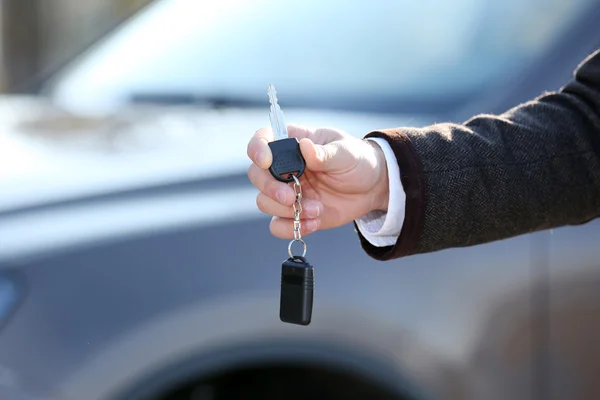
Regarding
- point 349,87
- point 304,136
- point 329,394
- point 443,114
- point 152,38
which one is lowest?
point 329,394

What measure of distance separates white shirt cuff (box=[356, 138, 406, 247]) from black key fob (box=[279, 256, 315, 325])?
0.62 feet

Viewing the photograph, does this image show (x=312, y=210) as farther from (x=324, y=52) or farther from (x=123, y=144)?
(x=324, y=52)

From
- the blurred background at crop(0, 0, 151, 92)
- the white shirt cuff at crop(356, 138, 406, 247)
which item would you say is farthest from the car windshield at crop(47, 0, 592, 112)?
the blurred background at crop(0, 0, 151, 92)

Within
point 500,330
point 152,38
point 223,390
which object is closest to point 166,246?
point 223,390

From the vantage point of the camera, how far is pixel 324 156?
1.26m

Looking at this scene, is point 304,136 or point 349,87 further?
point 349,87

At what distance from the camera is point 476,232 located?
1472mm

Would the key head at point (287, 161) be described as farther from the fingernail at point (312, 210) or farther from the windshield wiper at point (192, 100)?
the windshield wiper at point (192, 100)

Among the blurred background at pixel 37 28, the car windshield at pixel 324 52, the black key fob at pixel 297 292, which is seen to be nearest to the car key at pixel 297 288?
the black key fob at pixel 297 292

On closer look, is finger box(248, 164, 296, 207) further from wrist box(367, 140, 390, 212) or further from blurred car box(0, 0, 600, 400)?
blurred car box(0, 0, 600, 400)

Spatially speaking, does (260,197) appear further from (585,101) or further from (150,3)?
(150,3)

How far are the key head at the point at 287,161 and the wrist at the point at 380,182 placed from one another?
0.18 m

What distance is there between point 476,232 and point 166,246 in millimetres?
590

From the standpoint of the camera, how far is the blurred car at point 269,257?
1.64 m
